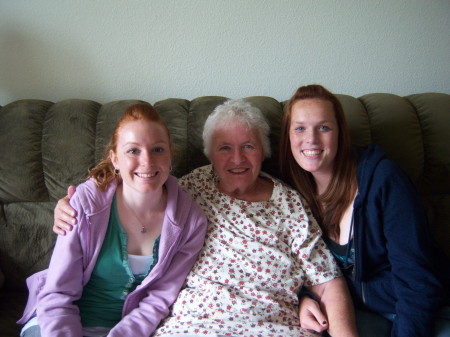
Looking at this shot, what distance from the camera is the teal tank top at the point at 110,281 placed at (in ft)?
3.89

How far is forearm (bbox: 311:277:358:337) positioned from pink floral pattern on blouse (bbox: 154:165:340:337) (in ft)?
0.13

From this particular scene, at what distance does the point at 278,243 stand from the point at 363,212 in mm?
351

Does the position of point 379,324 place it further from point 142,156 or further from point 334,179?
point 142,156

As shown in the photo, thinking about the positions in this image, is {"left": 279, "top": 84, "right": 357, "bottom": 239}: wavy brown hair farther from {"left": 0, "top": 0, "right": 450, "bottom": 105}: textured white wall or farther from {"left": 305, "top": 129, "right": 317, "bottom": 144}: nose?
{"left": 0, "top": 0, "right": 450, "bottom": 105}: textured white wall

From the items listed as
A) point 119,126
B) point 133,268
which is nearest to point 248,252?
point 133,268

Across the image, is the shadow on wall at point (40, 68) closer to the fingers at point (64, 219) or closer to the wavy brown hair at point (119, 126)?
the wavy brown hair at point (119, 126)

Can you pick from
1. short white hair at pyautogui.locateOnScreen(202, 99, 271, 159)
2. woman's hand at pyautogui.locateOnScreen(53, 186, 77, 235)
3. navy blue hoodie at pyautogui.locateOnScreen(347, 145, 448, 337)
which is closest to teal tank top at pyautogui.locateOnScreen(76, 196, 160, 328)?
woman's hand at pyautogui.locateOnScreen(53, 186, 77, 235)

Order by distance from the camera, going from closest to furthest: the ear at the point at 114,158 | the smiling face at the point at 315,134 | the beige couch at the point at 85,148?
the ear at the point at 114,158 → the smiling face at the point at 315,134 → the beige couch at the point at 85,148

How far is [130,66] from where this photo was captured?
5.93ft

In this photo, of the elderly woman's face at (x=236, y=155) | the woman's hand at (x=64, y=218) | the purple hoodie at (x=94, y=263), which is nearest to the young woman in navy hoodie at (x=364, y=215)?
the elderly woman's face at (x=236, y=155)

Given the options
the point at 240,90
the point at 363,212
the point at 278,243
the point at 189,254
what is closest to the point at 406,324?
the point at 363,212

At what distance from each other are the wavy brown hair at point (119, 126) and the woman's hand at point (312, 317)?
0.85m

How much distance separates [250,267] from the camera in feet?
4.13

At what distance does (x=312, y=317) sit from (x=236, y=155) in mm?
695
